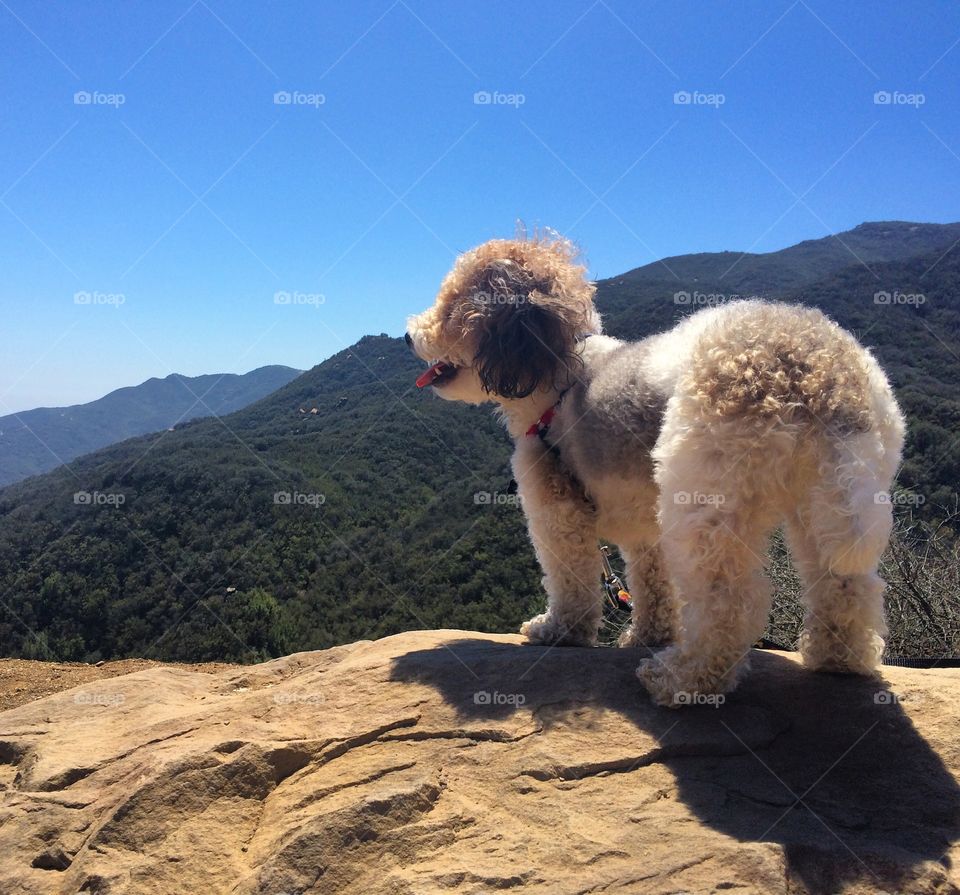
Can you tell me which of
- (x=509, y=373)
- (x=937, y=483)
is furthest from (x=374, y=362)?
(x=509, y=373)

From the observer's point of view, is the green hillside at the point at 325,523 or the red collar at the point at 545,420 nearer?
the red collar at the point at 545,420

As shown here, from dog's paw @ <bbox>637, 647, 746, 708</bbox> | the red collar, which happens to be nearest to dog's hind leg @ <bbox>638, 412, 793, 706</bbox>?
dog's paw @ <bbox>637, 647, 746, 708</bbox>

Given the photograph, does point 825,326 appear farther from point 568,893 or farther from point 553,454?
point 568,893

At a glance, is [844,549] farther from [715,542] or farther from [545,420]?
[545,420]

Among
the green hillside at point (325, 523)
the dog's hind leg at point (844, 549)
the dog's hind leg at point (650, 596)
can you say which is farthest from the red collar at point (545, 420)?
the green hillside at point (325, 523)

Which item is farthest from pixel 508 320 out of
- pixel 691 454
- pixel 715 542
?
pixel 715 542

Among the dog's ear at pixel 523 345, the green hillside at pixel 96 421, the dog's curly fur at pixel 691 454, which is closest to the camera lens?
the dog's curly fur at pixel 691 454

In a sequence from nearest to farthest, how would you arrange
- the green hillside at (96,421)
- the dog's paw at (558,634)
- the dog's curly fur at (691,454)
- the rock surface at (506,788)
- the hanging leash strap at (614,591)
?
the rock surface at (506,788)
the dog's curly fur at (691,454)
the dog's paw at (558,634)
the hanging leash strap at (614,591)
the green hillside at (96,421)

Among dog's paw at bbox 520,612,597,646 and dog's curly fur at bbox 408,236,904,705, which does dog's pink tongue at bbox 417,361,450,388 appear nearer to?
dog's curly fur at bbox 408,236,904,705

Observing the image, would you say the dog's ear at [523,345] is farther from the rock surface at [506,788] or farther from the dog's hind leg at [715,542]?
the rock surface at [506,788]
